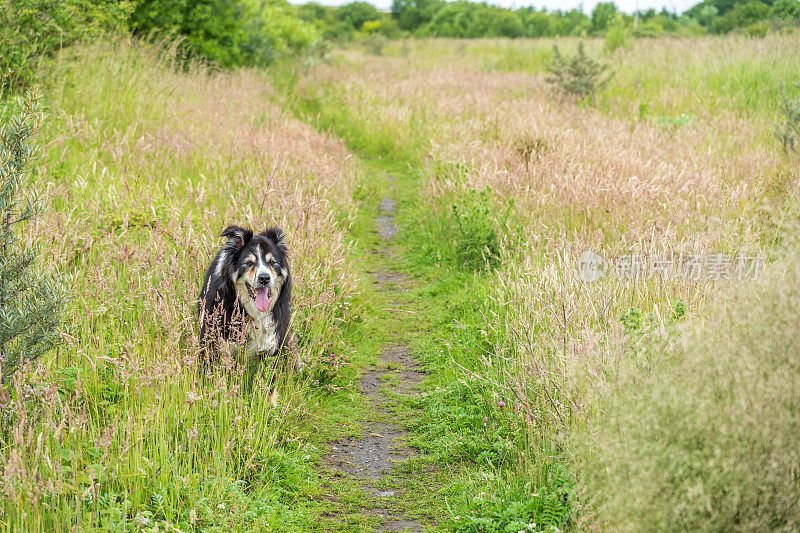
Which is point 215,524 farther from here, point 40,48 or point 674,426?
point 40,48

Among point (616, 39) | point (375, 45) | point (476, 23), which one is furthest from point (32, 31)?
point (476, 23)

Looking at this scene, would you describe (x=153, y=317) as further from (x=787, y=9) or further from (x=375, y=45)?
(x=375, y=45)

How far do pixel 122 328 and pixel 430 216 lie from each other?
193 inches

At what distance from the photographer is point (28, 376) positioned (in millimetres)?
3428

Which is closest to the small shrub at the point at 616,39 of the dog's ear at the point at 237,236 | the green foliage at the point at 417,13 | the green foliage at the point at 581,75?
the green foliage at the point at 581,75

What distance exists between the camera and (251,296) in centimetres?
459

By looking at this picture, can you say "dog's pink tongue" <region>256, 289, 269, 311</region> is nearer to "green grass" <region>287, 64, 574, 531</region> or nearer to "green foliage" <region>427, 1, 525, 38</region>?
"green grass" <region>287, 64, 574, 531</region>

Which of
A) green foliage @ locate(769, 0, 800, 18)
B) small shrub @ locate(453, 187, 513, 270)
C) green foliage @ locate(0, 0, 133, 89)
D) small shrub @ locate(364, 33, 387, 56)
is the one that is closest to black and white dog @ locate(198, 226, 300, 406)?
small shrub @ locate(453, 187, 513, 270)

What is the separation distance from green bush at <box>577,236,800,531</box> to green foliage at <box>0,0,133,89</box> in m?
6.84

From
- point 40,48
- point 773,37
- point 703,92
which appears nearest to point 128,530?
point 40,48

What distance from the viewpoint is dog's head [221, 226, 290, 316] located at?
4410 millimetres

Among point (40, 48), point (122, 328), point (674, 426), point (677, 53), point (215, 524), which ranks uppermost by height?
point (677, 53)

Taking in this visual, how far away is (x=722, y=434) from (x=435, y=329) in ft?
13.4

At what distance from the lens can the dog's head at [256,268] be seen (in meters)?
4.41
